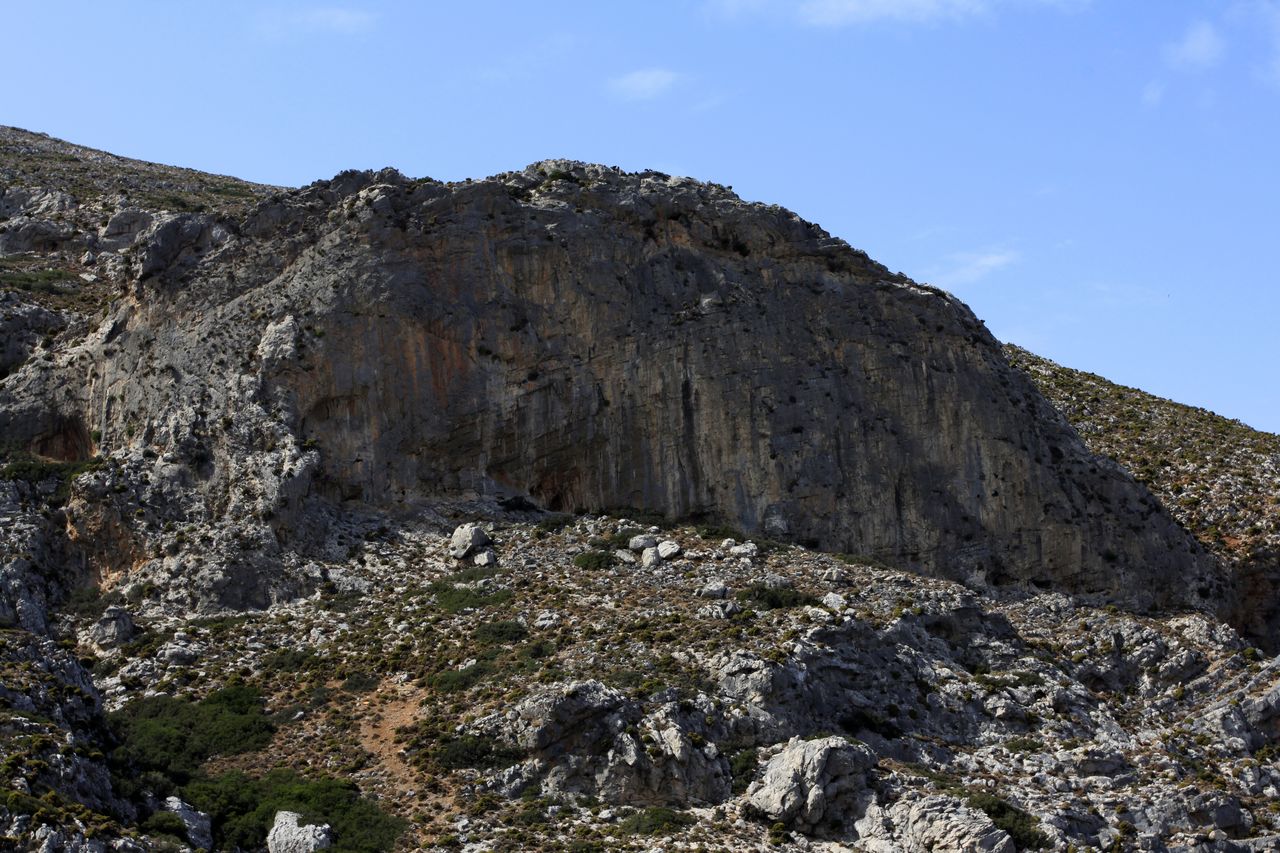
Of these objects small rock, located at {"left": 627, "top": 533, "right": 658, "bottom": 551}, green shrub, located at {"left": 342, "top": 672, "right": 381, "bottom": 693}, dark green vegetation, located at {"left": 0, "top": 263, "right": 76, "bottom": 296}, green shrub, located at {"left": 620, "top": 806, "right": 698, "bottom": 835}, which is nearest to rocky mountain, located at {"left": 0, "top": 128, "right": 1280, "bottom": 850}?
green shrub, located at {"left": 342, "top": 672, "right": 381, "bottom": 693}

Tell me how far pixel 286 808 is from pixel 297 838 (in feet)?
5.90

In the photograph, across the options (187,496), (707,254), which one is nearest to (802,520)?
(707,254)

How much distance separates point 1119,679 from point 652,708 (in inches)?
723

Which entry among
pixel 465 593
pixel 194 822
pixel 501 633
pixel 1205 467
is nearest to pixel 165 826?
pixel 194 822

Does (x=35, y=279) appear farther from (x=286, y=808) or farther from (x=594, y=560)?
(x=286, y=808)

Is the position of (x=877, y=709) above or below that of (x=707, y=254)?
below

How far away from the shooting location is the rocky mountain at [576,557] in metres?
51.2

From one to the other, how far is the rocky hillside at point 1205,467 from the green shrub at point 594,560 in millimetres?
25481

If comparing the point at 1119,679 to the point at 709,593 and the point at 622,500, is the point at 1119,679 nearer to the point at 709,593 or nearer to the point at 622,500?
the point at 709,593

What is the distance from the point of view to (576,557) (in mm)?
64312

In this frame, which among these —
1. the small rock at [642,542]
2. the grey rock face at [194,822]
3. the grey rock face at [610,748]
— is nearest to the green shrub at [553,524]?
the small rock at [642,542]

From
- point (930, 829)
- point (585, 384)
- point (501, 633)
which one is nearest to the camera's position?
point (930, 829)

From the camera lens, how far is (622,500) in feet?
229

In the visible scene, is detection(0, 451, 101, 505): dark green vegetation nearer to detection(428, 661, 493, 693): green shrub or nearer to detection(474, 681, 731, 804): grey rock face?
detection(428, 661, 493, 693): green shrub
